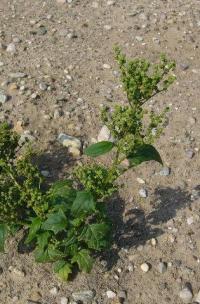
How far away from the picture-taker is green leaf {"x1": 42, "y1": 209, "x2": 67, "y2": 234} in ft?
16.0

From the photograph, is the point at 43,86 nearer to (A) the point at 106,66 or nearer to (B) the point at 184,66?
(A) the point at 106,66

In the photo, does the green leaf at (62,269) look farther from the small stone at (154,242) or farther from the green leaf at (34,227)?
the small stone at (154,242)

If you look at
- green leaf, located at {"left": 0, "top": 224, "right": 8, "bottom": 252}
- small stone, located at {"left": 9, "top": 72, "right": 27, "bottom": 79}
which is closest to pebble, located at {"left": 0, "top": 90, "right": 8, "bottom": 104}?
small stone, located at {"left": 9, "top": 72, "right": 27, "bottom": 79}

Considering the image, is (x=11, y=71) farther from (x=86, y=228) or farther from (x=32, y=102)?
(x=86, y=228)

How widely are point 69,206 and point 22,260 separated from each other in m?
0.94

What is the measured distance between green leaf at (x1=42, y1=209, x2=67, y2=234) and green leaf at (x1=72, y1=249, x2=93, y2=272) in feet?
1.60

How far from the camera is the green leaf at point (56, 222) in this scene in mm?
4879

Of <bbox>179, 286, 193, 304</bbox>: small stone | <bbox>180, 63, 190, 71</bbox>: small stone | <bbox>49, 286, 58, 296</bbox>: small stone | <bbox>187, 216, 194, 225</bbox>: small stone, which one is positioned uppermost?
<bbox>180, 63, 190, 71</bbox>: small stone

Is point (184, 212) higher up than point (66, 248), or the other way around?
point (66, 248)

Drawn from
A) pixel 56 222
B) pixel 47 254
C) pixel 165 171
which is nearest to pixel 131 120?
pixel 56 222

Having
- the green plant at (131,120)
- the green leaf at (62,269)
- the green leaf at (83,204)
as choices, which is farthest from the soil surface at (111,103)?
the green plant at (131,120)

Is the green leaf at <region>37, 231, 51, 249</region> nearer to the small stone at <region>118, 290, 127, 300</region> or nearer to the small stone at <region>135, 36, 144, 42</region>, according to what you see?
the small stone at <region>118, 290, 127, 300</region>

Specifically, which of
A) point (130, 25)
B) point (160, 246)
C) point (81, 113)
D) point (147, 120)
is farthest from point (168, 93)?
point (160, 246)

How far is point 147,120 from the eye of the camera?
23.7ft
